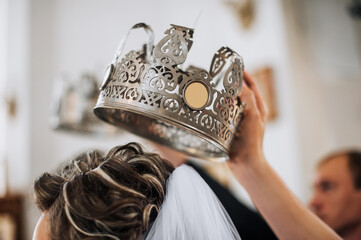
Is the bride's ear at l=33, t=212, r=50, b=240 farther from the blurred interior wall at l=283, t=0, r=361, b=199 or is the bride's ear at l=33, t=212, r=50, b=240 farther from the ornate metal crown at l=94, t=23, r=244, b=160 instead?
the blurred interior wall at l=283, t=0, r=361, b=199

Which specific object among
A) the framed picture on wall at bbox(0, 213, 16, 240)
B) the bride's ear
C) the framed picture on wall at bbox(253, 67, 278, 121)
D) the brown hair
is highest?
the framed picture on wall at bbox(253, 67, 278, 121)

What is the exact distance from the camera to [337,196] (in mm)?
2340

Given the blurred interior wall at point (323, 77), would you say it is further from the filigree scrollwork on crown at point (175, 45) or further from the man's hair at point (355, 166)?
the filigree scrollwork on crown at point (175, 45)

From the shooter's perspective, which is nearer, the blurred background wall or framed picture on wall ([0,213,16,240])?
the blurred background wall

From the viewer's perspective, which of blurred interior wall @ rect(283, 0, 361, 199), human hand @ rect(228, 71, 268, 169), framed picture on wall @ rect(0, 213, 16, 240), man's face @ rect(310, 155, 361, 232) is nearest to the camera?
human hand @ rect(228, 71, 268, 169)

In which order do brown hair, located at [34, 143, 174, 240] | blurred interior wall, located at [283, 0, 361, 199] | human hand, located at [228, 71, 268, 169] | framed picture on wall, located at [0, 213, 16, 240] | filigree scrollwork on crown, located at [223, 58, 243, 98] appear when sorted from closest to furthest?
brown hair, located at [34, 143, 174, 240]
filigree scrollwork on crown, located at [223, 58, 243, 98]
human hand, located at [228, 71, 268, 169]
blurred interior wall, located at [283, 0, 361, 199]
framed picture on wall, located at [0, 213, 16, 240]

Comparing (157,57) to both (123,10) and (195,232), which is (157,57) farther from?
(123,10)

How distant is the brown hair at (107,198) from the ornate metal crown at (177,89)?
16 centimetres

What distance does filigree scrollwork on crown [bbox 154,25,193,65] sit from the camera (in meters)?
0.94

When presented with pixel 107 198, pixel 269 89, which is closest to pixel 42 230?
pixel 107 198

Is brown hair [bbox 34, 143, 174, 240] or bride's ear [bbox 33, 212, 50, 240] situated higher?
brown hair [bbox 34, 143, 174, 240]

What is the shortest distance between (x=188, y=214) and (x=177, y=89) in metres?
0.32

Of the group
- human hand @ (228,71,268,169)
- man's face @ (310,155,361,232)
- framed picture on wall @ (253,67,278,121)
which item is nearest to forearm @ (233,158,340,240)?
human hand @ (228,71,268,169)

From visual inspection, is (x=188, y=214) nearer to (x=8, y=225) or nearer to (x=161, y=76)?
(x=161, y=76)
